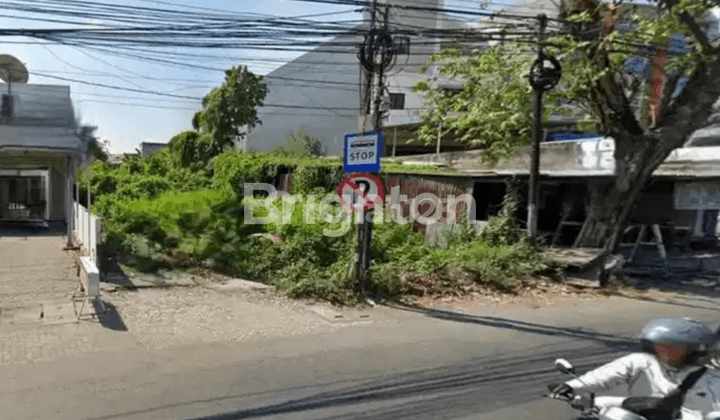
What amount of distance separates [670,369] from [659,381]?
105 millimetres

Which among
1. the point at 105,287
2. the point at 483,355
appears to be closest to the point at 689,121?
the point at 483,355

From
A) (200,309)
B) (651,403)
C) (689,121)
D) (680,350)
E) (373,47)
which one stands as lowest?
(200,309)

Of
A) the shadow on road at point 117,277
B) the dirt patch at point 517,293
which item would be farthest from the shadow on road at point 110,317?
the dirt patch at point 517,293

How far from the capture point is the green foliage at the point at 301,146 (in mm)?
26087

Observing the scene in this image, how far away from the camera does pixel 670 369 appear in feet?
10.8

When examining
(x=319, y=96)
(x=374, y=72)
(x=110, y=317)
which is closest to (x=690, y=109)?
(x=374, y=72)

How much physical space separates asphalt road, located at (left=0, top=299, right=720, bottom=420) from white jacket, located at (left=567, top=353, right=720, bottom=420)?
123cm

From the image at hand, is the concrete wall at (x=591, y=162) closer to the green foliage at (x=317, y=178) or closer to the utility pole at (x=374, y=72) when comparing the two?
the green foliage at (x=317, y=178)

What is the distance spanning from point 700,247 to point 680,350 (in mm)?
15536

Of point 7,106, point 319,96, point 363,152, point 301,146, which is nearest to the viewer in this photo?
point 363,152

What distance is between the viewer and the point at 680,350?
321cm

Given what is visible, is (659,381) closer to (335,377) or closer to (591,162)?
(335,377)

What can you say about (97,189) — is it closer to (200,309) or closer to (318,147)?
(200,309)

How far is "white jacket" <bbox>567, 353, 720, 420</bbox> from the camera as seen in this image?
3242mm
